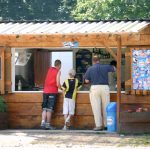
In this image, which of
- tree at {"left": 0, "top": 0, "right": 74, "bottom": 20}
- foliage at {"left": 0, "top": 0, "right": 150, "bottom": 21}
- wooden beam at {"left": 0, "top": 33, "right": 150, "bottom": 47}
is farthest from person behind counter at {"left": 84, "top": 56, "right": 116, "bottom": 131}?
tree at {"left": 0, "top": 0, "right": 74, "bottom": 20}

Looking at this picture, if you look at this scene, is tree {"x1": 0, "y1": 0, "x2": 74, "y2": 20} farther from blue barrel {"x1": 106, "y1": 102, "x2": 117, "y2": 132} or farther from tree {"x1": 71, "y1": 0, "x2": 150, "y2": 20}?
blue barrel {"x1": 106, "y1": 102, "x2": 117, "y2": 132}

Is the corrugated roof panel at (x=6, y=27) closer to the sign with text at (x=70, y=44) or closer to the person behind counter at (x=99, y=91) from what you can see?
the sign with text at (x=70, y=44)

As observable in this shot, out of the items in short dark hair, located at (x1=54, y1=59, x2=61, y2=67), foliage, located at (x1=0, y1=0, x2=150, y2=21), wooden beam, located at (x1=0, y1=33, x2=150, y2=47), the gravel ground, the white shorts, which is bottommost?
the gravel ground

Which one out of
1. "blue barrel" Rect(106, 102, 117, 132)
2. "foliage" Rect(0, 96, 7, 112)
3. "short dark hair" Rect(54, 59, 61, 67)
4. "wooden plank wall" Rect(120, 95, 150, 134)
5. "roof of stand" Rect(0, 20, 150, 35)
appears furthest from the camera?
"short dark hair" Rect(54, 59, 61, 67)

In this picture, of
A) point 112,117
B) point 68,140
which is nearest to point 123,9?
point 112,117

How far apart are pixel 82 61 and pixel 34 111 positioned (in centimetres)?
191

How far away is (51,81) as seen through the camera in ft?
54.9

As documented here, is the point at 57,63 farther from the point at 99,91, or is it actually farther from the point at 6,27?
the point at 6,27

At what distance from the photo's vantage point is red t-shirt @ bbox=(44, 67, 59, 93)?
16719 millimetres

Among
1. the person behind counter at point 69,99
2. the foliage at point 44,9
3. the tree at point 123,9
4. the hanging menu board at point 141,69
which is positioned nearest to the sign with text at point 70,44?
the person behind counter at point 69,99

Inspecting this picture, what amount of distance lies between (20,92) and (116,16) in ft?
48.0

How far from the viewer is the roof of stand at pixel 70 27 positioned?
50.8ft

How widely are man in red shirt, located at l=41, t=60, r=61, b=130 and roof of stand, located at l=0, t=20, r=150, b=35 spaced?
1.01 m

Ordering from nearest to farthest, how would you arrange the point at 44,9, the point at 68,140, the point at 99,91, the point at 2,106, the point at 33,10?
the point at 68,140
the point at 99,91
the point at 2,106
the point at 33,10
the point at 44,9
